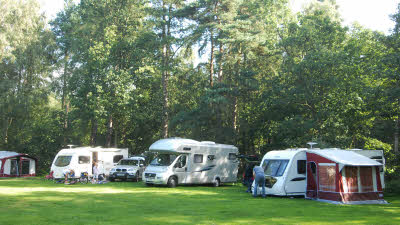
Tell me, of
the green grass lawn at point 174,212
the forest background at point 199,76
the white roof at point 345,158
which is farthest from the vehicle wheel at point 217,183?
the green grass lawn at point 174,212

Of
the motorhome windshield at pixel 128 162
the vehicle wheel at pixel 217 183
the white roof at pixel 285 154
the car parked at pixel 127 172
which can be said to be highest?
the white roof at pixel 285 154

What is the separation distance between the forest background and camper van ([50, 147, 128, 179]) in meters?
4.61

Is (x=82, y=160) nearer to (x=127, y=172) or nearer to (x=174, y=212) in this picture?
(x=127, y=172)

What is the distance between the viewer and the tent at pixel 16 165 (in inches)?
1113

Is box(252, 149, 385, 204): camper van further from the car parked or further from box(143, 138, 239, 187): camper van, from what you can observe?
the car parked

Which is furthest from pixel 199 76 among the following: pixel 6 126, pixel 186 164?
pixel 6 126

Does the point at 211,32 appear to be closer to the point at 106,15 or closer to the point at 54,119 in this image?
the point at 106,15

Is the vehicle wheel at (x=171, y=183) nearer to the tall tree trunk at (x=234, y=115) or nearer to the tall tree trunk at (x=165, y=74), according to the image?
the tall tree trunk at (x=234, y=115)

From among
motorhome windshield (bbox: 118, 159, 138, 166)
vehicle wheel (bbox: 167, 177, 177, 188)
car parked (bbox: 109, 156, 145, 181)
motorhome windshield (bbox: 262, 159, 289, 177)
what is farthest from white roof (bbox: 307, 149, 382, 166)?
motorhome windshield (bbox: 118, 159, 138, 166)

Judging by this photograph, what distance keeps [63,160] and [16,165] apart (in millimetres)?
7637

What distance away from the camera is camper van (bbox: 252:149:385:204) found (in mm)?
14148

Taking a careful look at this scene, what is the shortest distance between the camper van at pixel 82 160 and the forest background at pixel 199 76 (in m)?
4.61

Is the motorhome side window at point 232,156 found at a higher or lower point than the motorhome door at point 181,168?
higher

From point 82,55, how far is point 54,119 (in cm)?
775
